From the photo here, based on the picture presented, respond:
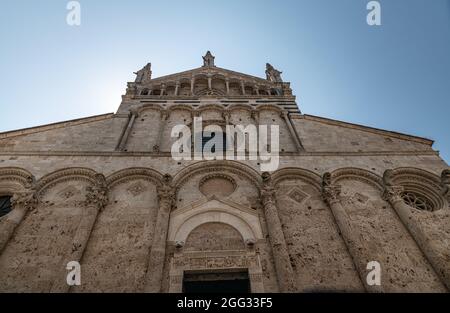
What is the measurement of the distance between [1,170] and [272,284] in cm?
898

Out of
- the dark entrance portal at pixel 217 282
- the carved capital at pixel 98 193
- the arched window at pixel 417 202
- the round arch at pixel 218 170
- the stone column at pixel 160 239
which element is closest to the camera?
the stone column at pixel 160 239

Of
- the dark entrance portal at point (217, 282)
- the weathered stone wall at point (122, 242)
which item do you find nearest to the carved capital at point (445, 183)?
the dark entrance portal at point (217, 282)

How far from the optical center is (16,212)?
8.35 metres

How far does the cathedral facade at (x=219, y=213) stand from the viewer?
23.7 feet

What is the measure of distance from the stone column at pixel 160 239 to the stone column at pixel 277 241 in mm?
2701

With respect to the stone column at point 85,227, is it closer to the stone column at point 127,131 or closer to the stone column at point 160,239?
the stone column at point 160,239

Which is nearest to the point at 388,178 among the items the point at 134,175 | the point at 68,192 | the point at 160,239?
the point at 160,239

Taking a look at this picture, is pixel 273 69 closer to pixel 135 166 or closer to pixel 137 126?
pixel 137 126

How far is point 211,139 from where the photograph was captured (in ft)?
41.7

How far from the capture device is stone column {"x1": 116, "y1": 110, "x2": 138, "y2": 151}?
11265mm

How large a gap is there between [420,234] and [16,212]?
10834mm

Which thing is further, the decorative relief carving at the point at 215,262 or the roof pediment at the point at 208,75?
the roof pediment at the point at 208,75

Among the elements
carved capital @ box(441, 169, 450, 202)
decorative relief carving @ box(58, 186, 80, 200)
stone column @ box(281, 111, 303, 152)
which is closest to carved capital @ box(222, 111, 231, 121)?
stone column @ box(281, 111, 303, 152)

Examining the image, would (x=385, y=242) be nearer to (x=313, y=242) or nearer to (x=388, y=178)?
(x=313, y=242)
